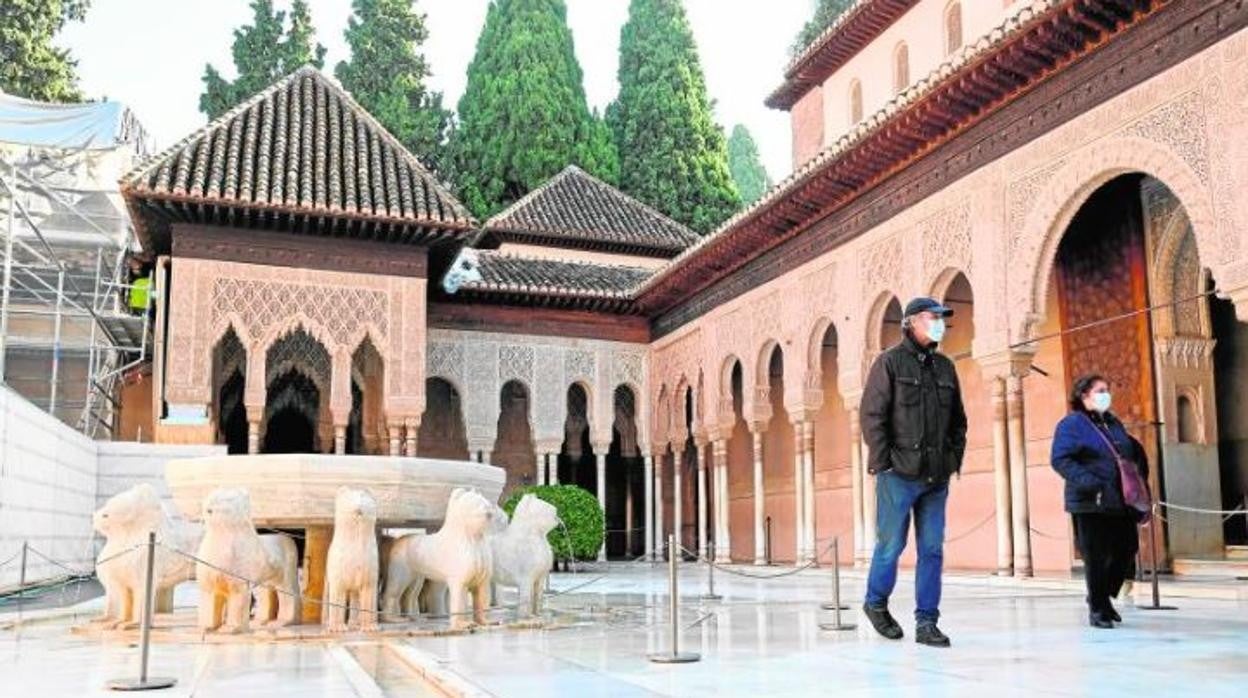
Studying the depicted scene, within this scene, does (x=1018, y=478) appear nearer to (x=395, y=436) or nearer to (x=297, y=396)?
(x=395, y=436)

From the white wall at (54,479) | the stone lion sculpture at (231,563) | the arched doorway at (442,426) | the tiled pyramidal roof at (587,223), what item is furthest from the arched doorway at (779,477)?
the stone lion sculpture at (231,563)

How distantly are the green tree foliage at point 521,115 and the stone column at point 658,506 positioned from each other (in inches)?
482

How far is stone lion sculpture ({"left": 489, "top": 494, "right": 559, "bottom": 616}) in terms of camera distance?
7.89m

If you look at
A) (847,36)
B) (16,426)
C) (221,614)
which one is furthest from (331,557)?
(847,36)

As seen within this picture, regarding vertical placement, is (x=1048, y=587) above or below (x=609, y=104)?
below

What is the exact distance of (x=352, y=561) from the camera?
6.80m

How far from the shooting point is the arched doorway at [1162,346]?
12625 mm

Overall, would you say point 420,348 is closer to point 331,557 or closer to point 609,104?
point 331,557

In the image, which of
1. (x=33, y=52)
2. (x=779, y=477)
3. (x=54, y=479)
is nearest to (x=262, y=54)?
(x=33, y=52)

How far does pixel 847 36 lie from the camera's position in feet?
64.1

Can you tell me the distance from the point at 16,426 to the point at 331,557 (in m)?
5.50

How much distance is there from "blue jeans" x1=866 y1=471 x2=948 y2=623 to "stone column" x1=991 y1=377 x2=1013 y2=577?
23.7 ft

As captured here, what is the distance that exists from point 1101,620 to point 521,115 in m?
28.5

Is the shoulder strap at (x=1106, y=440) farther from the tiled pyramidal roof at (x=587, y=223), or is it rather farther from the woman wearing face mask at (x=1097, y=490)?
the tiled pyramidal roof at (x=587, y=223)
